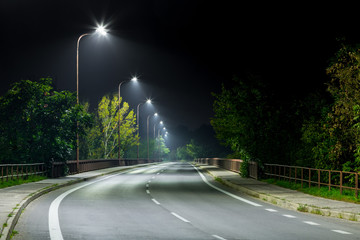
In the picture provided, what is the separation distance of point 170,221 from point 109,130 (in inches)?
2612

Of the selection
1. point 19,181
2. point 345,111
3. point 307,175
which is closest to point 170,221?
point 345,111

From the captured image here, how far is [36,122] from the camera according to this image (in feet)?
103

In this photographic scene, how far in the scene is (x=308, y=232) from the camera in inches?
421

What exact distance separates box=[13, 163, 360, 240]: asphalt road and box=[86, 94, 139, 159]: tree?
57276 mm

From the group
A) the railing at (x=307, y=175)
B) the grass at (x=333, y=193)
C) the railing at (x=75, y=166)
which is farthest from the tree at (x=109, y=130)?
the grass at (x=333, y=193)

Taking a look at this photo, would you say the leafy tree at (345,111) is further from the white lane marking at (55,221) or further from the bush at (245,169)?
the white lane marking at (55,221)

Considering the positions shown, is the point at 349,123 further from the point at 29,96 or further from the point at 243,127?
the point at 29,96

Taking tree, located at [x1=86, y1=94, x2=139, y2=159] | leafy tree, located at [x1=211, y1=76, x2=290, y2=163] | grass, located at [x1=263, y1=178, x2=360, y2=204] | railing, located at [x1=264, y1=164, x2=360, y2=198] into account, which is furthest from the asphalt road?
tree, located at [x1=86, y1=94, x2=139, y2=159]

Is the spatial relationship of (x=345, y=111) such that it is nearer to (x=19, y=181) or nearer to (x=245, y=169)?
(x=245, y=169)

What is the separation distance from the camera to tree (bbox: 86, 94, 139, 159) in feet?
247

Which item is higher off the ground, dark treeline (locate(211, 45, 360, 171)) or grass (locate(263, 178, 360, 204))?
dark treeline (locate(211, 45, 360, 171))

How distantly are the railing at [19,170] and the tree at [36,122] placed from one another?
69cm

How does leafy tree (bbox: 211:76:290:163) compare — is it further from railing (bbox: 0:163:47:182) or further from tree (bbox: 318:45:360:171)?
railing (bbox: 0:163:47:182)

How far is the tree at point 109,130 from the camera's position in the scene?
75.4m
